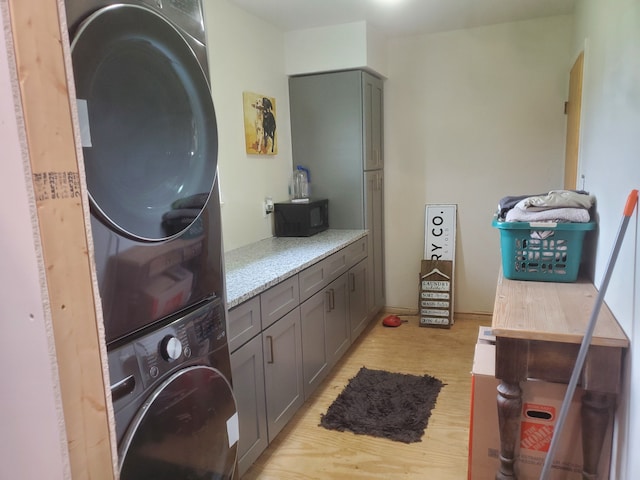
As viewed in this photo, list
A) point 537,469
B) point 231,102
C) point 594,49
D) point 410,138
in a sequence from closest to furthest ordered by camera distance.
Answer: point 537,469, point 594,49, point 231,102, point 410,138

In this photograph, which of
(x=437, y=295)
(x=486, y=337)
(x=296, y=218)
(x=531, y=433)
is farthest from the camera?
(x=437, y=295)

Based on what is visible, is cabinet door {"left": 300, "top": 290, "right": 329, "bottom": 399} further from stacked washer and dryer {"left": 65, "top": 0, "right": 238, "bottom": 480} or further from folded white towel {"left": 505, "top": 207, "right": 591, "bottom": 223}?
folded white towel {"left": 505, "top": 207, "right": 591, "bottom": 223}

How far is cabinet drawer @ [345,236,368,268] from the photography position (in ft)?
10.7

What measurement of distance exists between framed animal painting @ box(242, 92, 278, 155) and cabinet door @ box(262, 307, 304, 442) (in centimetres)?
129

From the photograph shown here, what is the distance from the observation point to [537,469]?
5.41 ft

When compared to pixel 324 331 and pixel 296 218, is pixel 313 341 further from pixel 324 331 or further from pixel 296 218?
pixel 296 218

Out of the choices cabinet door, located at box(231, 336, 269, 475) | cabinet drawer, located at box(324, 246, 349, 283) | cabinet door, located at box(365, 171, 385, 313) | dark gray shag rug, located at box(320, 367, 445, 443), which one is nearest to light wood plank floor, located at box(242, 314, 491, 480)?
dark gray shag rug, located at box(320, 367, 445, 443)

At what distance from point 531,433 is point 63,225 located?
164 centimetres

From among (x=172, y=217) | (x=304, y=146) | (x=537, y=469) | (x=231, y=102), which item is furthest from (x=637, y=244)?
(x=304, y=146)

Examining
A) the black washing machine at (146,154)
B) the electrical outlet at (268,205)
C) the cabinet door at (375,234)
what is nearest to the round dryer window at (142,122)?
the black washing machine at (146,154)

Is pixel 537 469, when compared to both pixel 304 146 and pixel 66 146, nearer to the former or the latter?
pixel 66 146

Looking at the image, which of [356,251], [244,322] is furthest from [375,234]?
[244,322]

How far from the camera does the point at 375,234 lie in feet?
12.7

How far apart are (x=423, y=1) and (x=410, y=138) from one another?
3.87ft
